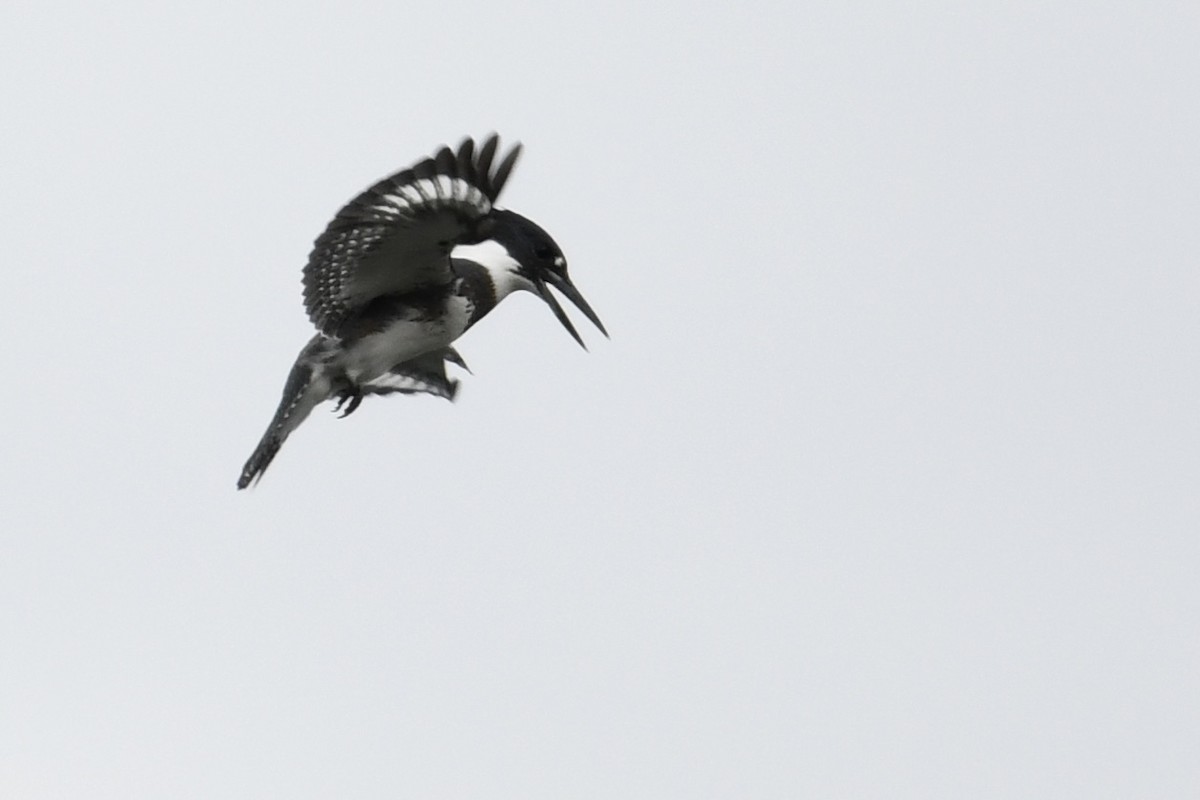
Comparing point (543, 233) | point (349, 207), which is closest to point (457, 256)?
point (543, 233)

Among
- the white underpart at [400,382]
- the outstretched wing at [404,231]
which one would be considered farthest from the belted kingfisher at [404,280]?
the white underpart at [400,382]

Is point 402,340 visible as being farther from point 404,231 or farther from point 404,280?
point 404,231

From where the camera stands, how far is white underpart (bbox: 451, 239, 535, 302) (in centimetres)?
880

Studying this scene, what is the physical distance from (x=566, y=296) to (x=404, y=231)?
965mm

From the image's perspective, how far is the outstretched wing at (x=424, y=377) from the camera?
9.50 m

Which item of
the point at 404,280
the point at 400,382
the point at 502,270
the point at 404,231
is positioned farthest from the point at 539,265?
the point at 400,382

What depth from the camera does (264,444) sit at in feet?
28.4

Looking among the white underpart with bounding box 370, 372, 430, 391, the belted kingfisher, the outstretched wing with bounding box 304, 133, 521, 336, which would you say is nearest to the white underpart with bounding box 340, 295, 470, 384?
the belted kingfisher

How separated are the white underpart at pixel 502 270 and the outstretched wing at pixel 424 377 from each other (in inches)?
27.4

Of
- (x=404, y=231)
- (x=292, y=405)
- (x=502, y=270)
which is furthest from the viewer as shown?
(x=502, y=270)

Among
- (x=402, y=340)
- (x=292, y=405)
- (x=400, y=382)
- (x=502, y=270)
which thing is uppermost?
(x=502, y=270)

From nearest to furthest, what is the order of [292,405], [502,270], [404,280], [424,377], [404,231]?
1. [404,231]
2. [404,280]
3. [292,405]
4. [502,270]
5. [424,377]

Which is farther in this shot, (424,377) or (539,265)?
(424,377)

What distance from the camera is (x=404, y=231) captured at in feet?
26.4
